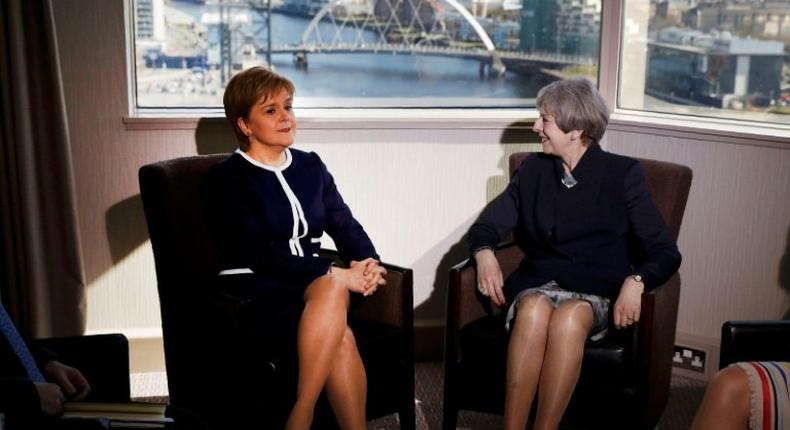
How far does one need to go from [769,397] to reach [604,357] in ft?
1.95

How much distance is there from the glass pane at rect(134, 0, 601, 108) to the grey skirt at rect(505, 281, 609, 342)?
1132 millimetres

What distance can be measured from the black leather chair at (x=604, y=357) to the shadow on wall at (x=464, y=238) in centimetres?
68

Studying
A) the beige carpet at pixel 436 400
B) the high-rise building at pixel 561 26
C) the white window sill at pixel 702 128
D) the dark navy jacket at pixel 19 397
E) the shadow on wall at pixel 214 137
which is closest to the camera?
the dark navy jacket at pixel 19 397

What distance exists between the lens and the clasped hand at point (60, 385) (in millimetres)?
1979

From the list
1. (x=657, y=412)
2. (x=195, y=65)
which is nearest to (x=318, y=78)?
(x=195, y=65)

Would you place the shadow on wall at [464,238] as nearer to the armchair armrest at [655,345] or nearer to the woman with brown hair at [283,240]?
the woman with brown hair at [283,240]

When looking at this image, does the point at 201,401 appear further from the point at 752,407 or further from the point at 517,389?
the point at 752,407

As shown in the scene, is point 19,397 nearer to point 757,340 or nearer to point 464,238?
point 757,340

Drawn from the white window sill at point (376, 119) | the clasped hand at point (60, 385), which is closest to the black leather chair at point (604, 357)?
the white window sill at point (376, 119)

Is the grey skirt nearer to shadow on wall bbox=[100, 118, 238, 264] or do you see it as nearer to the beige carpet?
the beige carpet

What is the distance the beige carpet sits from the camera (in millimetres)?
3340

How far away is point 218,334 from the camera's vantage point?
2834 millimetres

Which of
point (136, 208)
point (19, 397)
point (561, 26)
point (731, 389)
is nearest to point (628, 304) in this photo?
point (731, 389)

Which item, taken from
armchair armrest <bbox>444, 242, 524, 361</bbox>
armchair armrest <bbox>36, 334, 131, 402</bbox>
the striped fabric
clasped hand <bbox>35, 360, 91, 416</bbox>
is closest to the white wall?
armchair armrest <bbox>444, 242, 524, 361</bbox>
